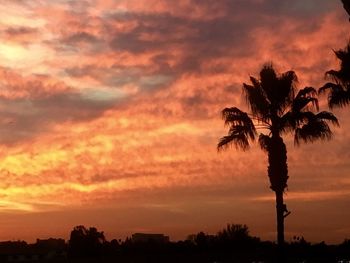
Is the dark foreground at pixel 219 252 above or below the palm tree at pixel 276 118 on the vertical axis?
below

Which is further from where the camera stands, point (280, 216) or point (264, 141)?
point (264, 141)

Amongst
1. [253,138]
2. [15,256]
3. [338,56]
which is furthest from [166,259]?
[15,256]

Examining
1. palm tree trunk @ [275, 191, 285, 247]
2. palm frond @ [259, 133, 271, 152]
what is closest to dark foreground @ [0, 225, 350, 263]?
palm tree trunk @ [275, 191, 285, 247]

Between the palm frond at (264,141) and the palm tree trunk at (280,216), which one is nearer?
the palm tree trunk at (280,216)

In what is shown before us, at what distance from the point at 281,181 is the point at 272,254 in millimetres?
3631

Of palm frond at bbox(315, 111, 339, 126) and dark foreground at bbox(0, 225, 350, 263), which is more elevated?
palm frond at bbox(315, 111, 339, 126)

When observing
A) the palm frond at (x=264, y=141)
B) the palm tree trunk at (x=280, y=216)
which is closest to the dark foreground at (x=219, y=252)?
the palm tree trunk at (x=280, y=216)

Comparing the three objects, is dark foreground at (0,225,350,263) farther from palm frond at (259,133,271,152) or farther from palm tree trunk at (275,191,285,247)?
palm frond at (259,133,271,152)

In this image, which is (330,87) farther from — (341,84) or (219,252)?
(219,252)

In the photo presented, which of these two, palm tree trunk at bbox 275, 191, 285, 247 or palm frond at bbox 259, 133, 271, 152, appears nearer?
palm tree trunk at bbox 275, 191, 285, 247

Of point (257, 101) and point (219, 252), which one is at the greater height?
point (257, 101)

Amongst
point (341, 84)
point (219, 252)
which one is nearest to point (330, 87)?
point (341, 84)

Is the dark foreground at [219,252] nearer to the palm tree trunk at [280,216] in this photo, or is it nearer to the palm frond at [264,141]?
the palm tree trunk at [280,216]

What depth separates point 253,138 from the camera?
3481 centimetres
